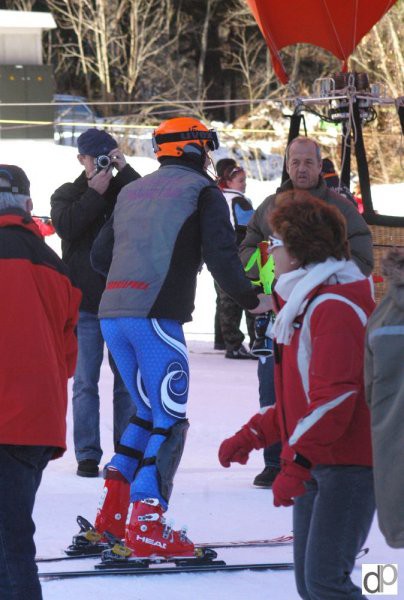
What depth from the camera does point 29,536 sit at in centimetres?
369

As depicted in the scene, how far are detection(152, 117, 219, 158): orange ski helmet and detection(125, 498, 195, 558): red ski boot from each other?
137cm

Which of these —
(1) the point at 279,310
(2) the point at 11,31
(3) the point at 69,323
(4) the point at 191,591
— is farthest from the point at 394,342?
(2) the point at 11,31

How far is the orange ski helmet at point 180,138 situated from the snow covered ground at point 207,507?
62.0 inches

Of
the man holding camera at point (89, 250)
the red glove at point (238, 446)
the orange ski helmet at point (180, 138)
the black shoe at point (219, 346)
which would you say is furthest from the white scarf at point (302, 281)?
the black shoe at point (219, 346)

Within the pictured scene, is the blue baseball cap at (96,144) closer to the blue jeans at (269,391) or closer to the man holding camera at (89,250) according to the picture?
the man holding camera at (89,250)

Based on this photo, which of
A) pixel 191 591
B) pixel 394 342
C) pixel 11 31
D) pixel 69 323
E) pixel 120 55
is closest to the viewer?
pixel 394 342

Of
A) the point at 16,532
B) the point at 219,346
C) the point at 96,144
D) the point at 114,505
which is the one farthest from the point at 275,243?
the point at 219,346

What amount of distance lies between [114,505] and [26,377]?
1.46m

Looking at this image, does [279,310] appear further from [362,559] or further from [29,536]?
[362,559]

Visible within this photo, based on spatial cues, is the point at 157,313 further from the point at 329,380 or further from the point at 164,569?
the point at 329,380

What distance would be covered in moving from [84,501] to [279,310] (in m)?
2.51

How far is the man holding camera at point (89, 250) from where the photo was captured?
6.00 m

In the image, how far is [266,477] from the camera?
6238mm

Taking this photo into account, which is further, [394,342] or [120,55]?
[120,55]
